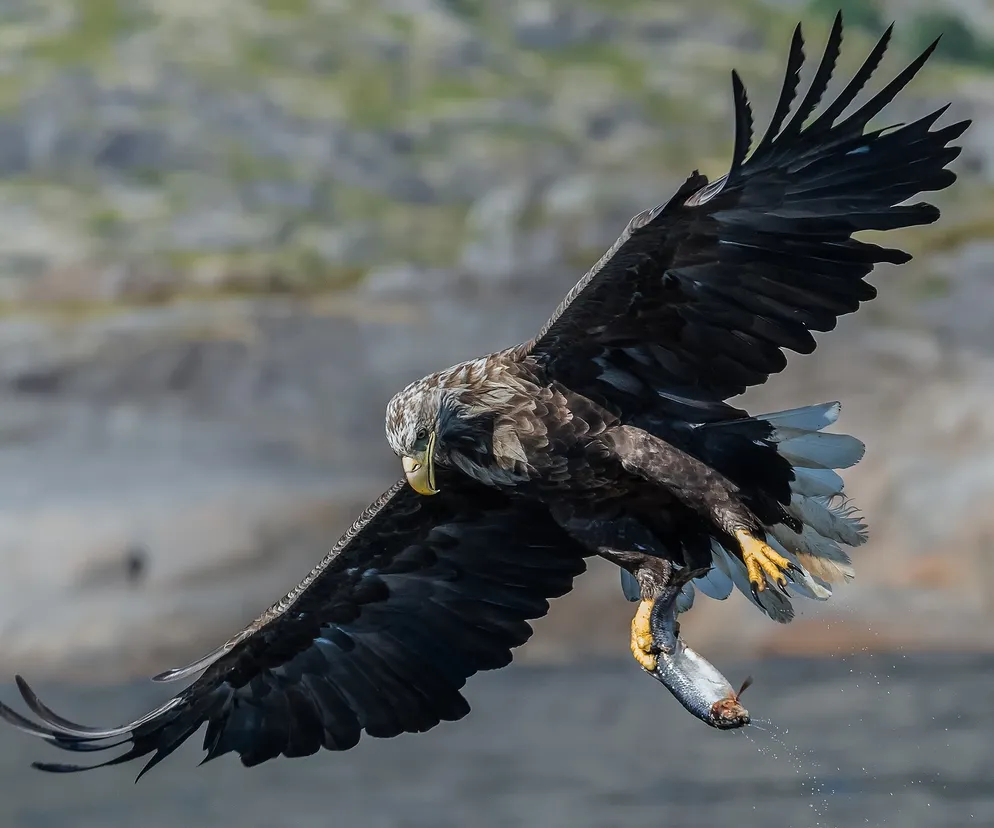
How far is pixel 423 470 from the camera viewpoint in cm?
438

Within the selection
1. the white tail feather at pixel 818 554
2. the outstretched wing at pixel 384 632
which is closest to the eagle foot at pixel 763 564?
the white tail feather at pixel 818 554

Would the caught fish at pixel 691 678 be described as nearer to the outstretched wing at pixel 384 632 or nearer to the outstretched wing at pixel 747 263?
the outstretched wing at pixel 747 263

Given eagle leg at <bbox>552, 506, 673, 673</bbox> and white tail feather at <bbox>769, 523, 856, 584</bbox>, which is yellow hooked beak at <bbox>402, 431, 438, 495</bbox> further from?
white tail feather at <bbox>769, 523, 856, 584</bbox>

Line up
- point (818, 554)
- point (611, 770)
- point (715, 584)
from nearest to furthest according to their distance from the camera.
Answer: point (818, 554)
point (715, 584)
point (611, 770)

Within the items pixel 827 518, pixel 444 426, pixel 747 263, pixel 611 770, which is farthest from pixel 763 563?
pixel 611 770

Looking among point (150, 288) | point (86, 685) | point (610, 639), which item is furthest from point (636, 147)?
point (86, 685)

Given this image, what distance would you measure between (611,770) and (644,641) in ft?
22.2

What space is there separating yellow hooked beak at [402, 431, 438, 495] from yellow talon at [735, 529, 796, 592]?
879 millimetres

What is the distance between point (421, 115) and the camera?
2073 cm

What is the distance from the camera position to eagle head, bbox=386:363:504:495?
14.3 feet

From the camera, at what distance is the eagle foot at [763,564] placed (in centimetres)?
416

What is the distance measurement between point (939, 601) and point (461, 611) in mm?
10285

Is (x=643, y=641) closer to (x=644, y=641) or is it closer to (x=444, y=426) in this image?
(x=644, y=641)

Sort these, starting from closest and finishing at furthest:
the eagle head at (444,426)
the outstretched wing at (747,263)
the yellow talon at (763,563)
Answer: the outstretched wing at (747,263) → the yellow talon at (763,563) → the eagle head at (444,426)
